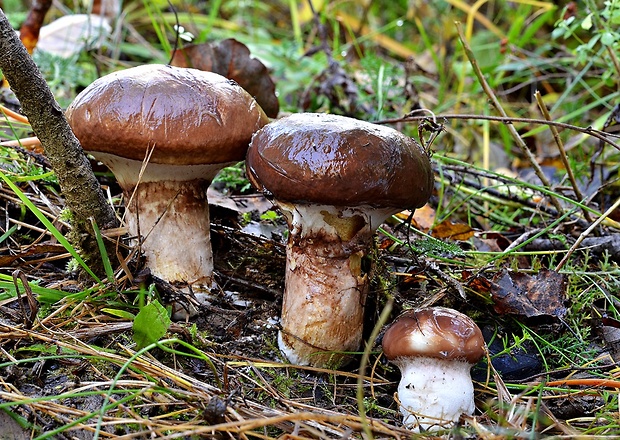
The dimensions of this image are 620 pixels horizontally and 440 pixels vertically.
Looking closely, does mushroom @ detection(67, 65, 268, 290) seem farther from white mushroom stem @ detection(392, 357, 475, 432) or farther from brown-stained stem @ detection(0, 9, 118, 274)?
white mushroom stem @ detection(392, 357, 475, 432)

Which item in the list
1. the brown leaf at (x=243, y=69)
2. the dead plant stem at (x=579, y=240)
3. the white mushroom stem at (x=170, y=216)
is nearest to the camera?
the white mushroom stem at (x=170, y=216)

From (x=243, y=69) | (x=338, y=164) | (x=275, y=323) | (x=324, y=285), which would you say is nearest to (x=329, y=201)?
(x=338, y=164)

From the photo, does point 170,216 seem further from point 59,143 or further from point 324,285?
point 324,285

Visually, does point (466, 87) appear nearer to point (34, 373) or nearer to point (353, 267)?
point (353, 267)

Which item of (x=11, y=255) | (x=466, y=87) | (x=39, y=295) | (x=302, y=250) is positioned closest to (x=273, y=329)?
(x=302, y=250)

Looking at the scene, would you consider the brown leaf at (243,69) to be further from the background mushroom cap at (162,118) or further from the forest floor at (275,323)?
the background mushroom cap at (162,118)

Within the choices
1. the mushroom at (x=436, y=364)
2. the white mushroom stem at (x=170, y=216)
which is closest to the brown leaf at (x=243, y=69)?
the white mushroom stem at (x=170, y=216)
